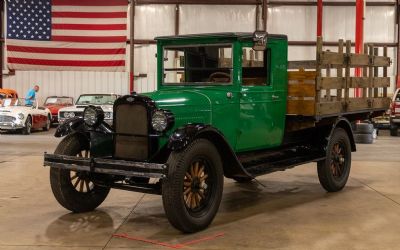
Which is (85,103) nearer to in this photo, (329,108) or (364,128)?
(364,128)

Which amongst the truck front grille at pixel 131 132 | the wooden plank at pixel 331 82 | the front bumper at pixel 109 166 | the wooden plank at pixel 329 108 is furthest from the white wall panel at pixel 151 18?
the front bumper at pixel 109 166

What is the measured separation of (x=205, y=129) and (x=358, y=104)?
3.49m

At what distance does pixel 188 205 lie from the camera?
5117mm

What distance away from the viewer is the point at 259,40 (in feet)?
19.0

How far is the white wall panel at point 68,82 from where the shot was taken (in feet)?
74.7

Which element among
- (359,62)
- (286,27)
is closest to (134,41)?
(286,27)

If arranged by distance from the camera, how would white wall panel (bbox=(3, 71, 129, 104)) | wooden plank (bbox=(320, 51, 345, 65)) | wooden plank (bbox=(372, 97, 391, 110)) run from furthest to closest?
white wall panel (bbox=(3, 71, 129, 104)) < wooden plank (bbox=(372, 97, 391, 110)) < wooden plank (bbox=(320, 51, 345, 65))

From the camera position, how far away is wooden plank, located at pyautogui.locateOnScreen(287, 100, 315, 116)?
6582mm

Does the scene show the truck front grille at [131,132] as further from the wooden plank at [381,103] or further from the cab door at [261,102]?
the wooden plank at [381,103]

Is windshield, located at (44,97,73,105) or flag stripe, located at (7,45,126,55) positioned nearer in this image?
windshield, located at (44,97,73,105)

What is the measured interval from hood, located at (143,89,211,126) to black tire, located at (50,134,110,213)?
3.39 ft

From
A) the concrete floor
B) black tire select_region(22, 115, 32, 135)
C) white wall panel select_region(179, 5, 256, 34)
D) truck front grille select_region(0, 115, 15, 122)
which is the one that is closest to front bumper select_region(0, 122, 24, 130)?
truck front grille select_region(0, 115, 15, 122)

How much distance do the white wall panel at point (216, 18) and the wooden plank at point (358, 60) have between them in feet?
49.7

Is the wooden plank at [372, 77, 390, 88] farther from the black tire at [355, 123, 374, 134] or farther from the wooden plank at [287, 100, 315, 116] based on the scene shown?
the black tire at [355, 123, 374, 134]
